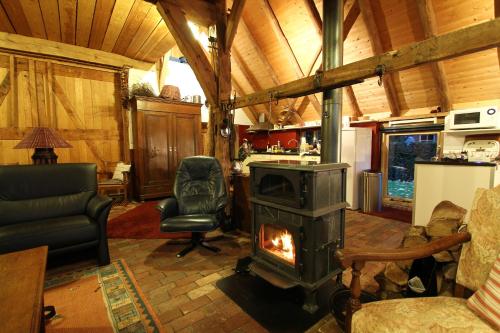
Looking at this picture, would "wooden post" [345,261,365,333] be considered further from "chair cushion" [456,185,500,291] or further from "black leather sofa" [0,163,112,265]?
"black leather sofa" [0,163,112,265]

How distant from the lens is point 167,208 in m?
2.67

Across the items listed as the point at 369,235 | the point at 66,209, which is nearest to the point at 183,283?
the point at 66,209

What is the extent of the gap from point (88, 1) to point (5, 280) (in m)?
3.45

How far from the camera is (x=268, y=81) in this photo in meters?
6.39

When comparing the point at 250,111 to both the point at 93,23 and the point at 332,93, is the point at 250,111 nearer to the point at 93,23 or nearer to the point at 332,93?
the point at 93,23

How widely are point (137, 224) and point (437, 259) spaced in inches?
145

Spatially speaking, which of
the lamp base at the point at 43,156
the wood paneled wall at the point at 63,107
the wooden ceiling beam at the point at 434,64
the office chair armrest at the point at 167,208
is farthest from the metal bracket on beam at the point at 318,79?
the wood paneled wall at the point at 63,107

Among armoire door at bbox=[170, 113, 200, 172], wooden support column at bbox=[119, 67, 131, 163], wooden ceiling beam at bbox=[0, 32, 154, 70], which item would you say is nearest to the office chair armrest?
armoire door at bbox=[170, 113, 200, 172]

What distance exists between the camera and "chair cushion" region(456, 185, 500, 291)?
3.59ft

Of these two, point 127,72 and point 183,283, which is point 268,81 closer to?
point 127,72

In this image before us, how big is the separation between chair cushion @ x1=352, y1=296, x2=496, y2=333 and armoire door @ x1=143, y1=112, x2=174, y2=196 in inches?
184

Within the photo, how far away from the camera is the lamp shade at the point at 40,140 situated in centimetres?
309

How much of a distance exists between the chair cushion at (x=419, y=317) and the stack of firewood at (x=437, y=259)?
525mm

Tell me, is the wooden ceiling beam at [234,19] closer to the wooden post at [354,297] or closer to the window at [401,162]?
the wooden post at [354,297]
